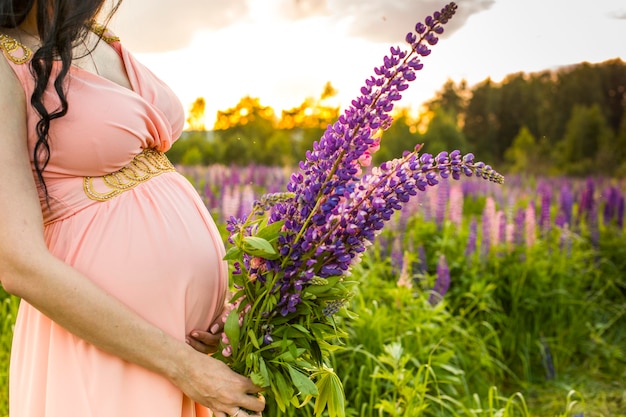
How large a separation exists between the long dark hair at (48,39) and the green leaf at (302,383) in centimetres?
61

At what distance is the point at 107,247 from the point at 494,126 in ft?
31.4

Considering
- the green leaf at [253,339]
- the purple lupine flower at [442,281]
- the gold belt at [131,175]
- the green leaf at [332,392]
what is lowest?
the purple lupine flower at [442,281]

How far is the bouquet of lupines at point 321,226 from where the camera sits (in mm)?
1154

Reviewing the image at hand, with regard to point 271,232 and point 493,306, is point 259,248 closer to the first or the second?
point 271,232

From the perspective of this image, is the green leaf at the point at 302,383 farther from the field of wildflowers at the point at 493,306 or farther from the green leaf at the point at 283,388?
the field of wildflowers at the point at 493,306

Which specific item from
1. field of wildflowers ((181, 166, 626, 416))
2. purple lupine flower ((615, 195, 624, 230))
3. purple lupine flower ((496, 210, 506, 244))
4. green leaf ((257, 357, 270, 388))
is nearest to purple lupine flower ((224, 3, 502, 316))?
green leaf ((257, 357, 270, 388))

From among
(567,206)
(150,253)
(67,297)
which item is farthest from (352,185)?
(567,206)

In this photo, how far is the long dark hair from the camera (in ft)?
3.92

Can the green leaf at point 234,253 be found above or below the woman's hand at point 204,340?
above

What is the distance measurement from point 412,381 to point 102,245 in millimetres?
1819

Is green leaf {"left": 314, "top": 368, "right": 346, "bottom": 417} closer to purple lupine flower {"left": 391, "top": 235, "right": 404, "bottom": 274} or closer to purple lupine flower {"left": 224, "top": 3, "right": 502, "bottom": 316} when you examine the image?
purple lupine flower {"left": 224, "top": 3, "right": 502, "bottom": 316}

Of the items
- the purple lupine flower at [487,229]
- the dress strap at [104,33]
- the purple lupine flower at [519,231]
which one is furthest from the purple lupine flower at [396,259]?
the dress strap at [104,33]

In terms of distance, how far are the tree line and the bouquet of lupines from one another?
19.1 feet

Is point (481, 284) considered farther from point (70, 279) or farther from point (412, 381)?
point (70, 279)
